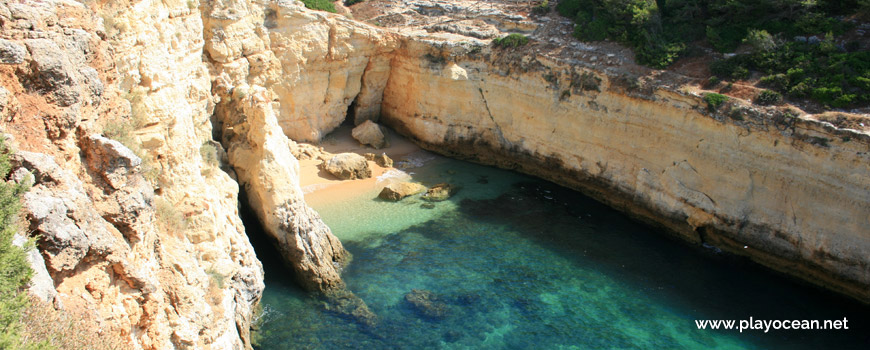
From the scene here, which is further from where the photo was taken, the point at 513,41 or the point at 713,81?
the point at 513,41

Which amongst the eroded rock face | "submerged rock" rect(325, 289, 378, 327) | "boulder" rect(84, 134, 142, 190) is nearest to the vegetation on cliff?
the eroded rock face

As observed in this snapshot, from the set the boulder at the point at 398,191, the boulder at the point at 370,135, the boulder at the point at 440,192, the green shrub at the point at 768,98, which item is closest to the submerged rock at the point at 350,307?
the boulder at the point at 398,191

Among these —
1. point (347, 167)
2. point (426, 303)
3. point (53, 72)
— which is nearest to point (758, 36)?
point (426, 303)

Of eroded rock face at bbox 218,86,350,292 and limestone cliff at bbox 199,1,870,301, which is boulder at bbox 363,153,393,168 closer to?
limestone cliff at bbox 199,1,870,301

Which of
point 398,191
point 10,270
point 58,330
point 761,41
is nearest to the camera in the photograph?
point 10,270

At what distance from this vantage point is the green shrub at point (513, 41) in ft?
88.9

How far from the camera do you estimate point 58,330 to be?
7078 mm

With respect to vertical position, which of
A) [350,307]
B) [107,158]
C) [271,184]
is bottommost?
[350,307]

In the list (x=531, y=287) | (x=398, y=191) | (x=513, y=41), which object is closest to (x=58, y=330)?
(x=531, y=287)

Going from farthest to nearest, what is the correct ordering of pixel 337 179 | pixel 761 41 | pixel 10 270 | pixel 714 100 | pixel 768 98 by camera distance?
pixel 337 179 < pixel 761 41 < pixel 714 100 < pixel 768 98 < pixel 10 270

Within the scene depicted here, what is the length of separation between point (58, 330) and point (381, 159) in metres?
21.2

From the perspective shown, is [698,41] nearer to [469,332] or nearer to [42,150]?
[469,332]

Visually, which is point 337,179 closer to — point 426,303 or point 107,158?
point 426,303

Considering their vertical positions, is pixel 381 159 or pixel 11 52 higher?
pixel 11 52
